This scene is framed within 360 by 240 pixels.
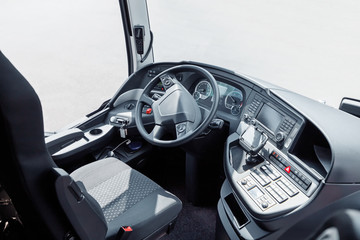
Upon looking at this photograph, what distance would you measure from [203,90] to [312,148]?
2.61ft

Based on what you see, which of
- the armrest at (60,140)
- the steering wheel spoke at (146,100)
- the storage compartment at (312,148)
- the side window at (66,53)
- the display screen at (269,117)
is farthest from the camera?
the side window at (66,53)

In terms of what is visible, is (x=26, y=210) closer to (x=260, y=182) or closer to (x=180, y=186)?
(x=260, y=182)

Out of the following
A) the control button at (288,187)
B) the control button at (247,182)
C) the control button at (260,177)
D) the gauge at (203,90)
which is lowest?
the control button at (247,182)

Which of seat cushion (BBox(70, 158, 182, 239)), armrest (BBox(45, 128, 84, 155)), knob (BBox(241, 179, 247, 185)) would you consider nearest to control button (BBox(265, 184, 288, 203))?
knob (BBox(241, 179, 247, 185))

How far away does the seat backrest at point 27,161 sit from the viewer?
0.72m

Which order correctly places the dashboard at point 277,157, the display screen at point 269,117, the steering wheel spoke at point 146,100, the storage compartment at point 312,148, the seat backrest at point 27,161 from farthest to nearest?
the steering wheel spoke at point 146,100 → the display screen at point 269,117 → the storage compartment at point 312,148 → the dashboard at point 277,157 → the seat backrest at point 27,161

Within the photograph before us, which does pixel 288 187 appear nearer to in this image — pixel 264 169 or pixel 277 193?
pixel 277 193

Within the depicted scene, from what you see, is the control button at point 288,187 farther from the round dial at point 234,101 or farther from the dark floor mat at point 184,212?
the dark floor mat at point 184,212

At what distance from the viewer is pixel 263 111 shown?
167cm

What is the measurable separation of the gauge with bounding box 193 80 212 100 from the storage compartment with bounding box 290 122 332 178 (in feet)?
2.26

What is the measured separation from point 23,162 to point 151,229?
78 centimetres

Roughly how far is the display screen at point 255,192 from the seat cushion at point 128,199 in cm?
38

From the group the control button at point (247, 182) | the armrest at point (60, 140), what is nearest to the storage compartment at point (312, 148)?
the control button at point (247, 182)

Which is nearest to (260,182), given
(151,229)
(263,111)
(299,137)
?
(299,137)
